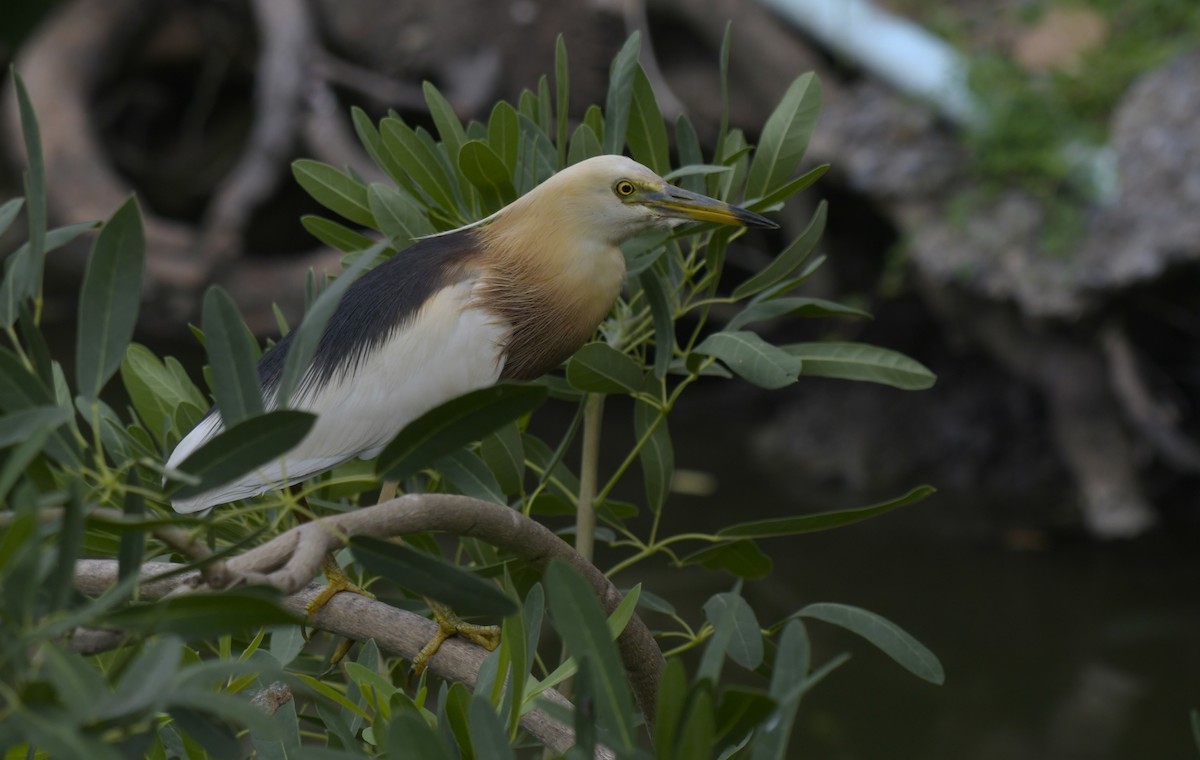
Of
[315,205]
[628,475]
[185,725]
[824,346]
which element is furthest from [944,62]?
[185,725]

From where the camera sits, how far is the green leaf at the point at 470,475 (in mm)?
809

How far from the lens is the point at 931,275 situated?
2619 mm

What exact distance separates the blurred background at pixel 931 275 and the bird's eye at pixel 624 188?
5.12 ft

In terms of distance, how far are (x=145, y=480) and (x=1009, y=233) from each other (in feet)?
6.83

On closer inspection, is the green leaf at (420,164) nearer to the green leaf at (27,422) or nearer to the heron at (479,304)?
the heron at (479,304)

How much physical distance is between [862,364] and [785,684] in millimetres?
387

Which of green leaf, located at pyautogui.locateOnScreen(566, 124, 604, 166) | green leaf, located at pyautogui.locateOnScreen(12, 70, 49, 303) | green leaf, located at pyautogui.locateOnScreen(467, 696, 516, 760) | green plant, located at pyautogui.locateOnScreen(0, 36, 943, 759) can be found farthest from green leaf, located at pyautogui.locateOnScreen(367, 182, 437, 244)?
green leaf, located at pyautogui.locateOnScreen(467, 696, 516, 760)

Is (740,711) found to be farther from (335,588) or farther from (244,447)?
(335,588)

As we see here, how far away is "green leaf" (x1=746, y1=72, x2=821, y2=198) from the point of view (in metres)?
0.90

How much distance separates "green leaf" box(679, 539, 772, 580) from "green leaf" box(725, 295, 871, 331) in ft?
0.44

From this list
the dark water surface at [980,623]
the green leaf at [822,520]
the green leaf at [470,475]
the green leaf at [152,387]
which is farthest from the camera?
the dark water surface at [980,623]

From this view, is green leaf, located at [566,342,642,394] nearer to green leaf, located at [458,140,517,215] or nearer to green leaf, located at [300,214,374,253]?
green leaf, located at [458,140,517,215]

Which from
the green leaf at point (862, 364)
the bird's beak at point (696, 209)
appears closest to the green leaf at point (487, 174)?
the bird's beak at point (696, 209)

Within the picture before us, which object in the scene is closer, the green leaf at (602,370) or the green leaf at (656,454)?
the green leaf at (602,370)
